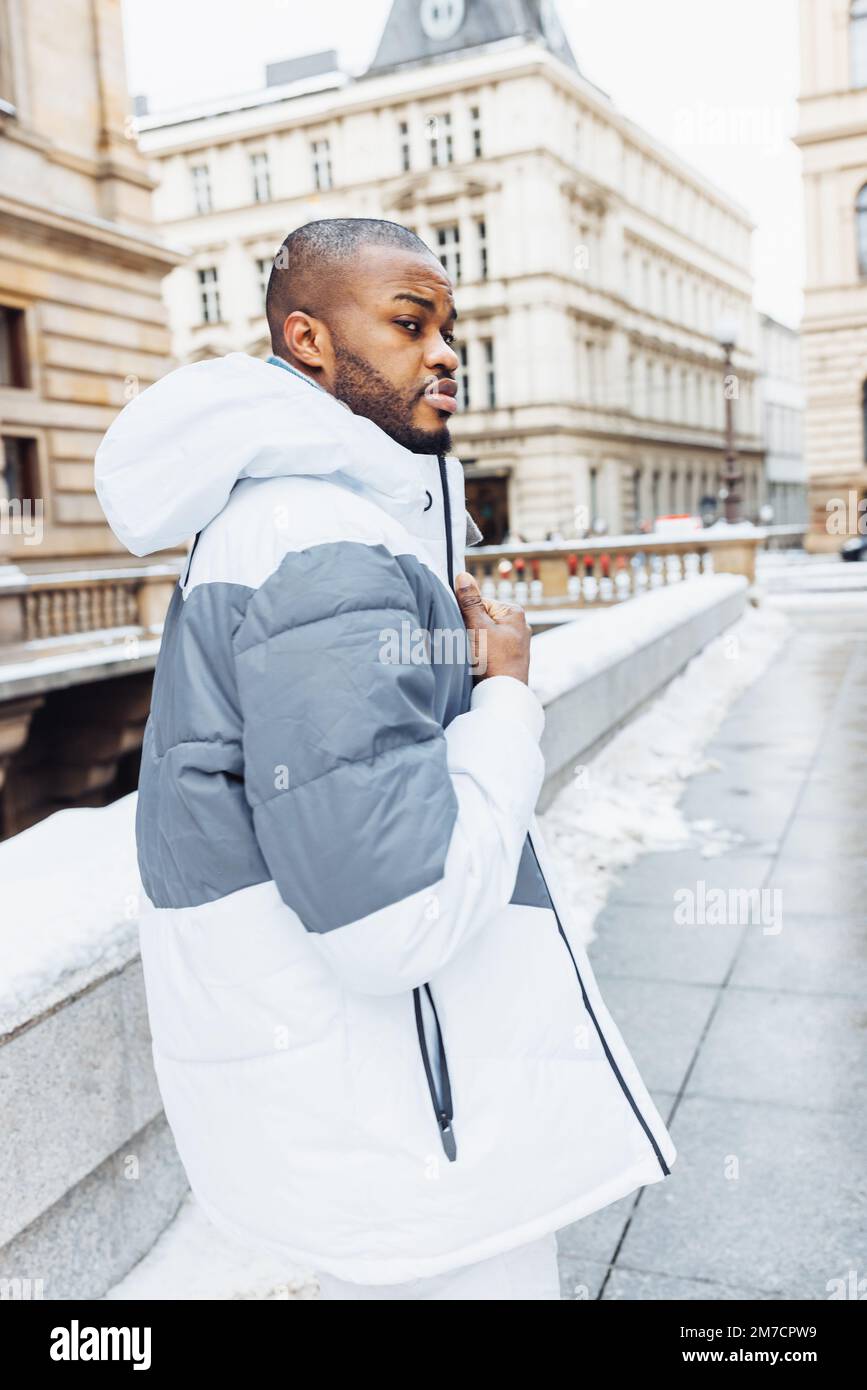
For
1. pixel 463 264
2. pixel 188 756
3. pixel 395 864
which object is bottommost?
pixel 395 864

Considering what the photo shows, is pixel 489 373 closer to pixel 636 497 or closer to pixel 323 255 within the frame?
pixel 636 497

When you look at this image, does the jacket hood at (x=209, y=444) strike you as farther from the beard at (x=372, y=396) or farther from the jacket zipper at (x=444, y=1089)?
the jacket zipper at (x=444, y=1089)

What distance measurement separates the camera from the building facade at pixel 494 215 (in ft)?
149

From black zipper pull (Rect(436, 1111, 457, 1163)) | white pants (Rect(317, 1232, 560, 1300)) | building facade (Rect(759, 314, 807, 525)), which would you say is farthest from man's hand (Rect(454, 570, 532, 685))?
building facade (Rect(759, 314, 807, 525))

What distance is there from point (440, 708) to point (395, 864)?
0.31 meters

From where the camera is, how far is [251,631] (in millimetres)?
1490

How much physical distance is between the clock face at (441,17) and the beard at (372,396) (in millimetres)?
51395

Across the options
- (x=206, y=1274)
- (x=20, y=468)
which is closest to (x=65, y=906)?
(x=206, y=1274)

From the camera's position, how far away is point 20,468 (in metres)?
20.0

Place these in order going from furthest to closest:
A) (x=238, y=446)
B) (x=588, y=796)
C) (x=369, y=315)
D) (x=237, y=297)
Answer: (x=237, y=297) < (x=588, y=796) < (x=369, y=315) < (x=238, y=446)

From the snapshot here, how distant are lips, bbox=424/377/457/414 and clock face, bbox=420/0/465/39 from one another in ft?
169

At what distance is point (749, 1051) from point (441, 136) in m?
48.1

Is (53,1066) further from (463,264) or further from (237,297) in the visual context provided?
(237,297)
